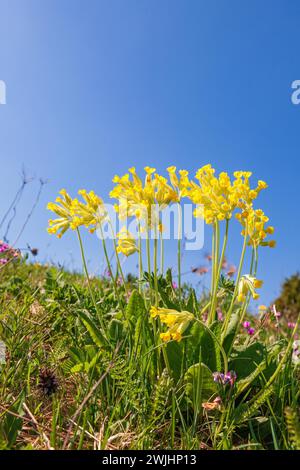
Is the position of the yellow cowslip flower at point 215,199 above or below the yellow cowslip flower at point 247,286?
above

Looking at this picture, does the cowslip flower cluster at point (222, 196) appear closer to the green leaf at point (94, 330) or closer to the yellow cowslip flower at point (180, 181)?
the yellow cowslip flower at point (180, 181)

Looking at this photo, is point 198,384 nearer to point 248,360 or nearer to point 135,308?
point 248,360

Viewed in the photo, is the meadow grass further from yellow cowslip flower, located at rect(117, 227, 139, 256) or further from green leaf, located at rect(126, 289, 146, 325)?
yellow cowslip flower, located at rect(117, 227, 139, 256)

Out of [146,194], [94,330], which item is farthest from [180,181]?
[94,330]

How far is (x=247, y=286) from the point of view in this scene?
2.38 meters

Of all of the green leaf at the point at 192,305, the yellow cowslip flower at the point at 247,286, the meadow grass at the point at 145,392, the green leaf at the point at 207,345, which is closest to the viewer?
the meadow grass at the point at 145,392

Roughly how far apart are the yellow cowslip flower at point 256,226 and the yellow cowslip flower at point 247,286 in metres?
0.21

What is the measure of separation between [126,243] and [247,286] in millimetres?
738

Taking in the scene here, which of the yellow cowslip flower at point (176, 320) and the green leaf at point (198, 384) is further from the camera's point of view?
the green leaf at point (198, 384)

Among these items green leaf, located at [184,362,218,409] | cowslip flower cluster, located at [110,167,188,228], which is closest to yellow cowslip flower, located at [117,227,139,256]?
cowslip flower cluster, located at [110,167,188,228]

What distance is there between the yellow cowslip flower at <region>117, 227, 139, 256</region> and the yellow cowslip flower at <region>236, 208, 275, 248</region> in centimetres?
62

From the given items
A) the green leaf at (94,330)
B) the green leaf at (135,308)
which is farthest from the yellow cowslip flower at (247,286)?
the green leaf at (94,330)

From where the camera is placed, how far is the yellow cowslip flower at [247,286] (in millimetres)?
2299

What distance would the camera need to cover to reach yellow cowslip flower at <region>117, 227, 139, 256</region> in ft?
8.83
